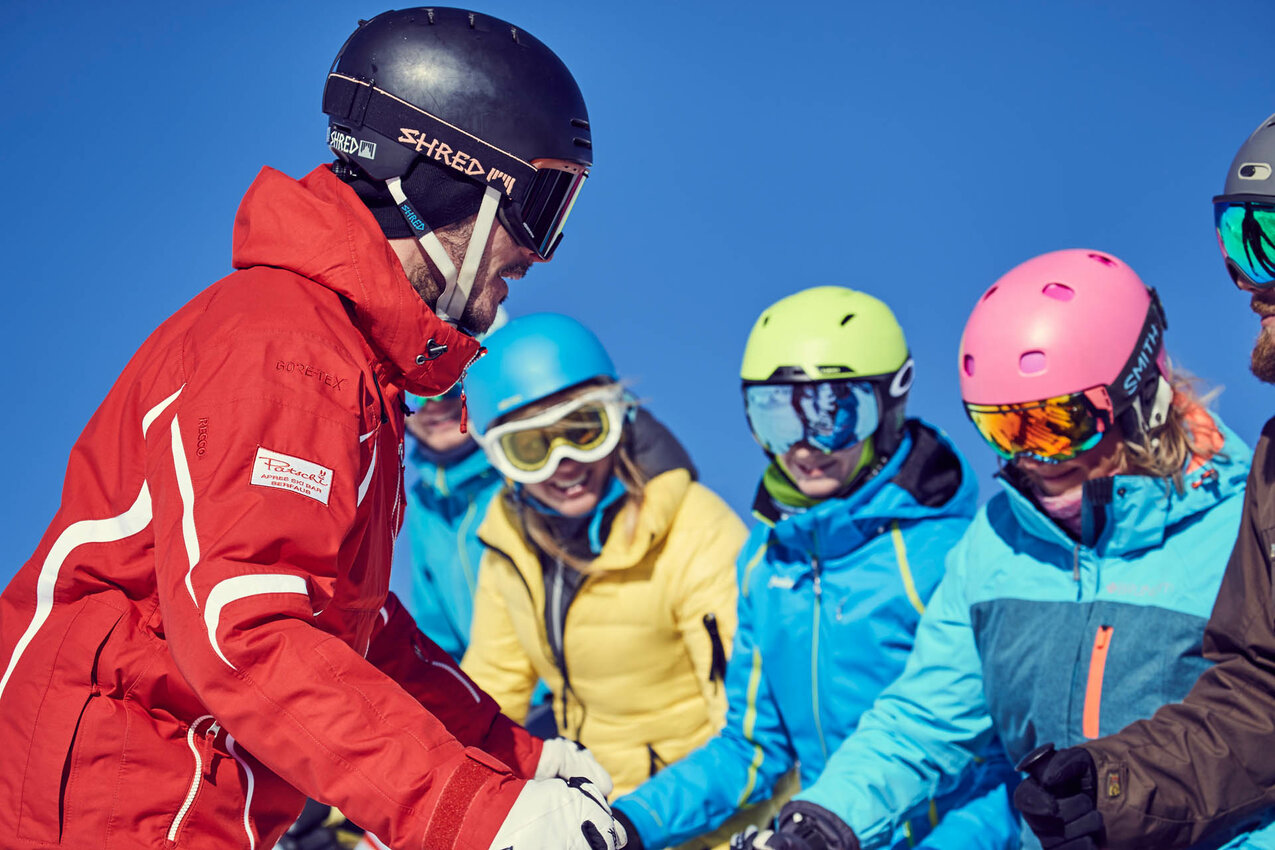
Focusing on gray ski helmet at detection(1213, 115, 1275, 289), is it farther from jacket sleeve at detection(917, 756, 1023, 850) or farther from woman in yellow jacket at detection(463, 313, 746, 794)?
woman in yellow jacket at detection(463, 313, 746, 794)

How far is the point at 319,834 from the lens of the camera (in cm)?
577

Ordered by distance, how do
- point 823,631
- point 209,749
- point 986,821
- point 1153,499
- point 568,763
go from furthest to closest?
point 823,631 < point 986,821 < point 1153,499 < point 568,763 < point 209,749

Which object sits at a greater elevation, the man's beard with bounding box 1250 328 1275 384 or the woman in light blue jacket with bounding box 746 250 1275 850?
the man's beard with bounding box 1250 328 1275 384

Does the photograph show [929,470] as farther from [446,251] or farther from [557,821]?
[557,821]

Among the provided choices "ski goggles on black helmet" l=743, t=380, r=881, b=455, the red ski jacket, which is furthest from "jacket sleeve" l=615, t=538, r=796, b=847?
the red ski jacket

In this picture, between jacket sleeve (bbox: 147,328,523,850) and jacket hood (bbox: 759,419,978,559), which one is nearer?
jacket sleeve (bbox: 147,328,523,850)

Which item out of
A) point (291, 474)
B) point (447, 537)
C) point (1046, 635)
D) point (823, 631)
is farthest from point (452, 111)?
point (447, 537)

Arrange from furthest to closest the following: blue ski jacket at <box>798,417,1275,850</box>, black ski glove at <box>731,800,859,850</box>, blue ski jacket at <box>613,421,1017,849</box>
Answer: blue ski jacket at <box>613,421,1017,849</box> < black ski glove at <box>731,800,859,850</box> < blue ski jacket at <box>798,417,1275,850</box>

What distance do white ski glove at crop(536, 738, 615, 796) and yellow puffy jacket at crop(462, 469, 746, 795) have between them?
183cm

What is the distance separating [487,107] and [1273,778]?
2.51 meters

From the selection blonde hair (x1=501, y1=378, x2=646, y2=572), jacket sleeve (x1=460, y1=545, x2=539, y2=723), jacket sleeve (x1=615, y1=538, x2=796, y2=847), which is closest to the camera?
jacket sleeve (x1=615, y1=538, x2=796, y2=847)

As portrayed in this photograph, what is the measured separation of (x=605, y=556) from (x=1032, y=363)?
215 cm

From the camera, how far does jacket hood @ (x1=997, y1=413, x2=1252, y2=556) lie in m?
3.48

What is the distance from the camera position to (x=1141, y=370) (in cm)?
380
